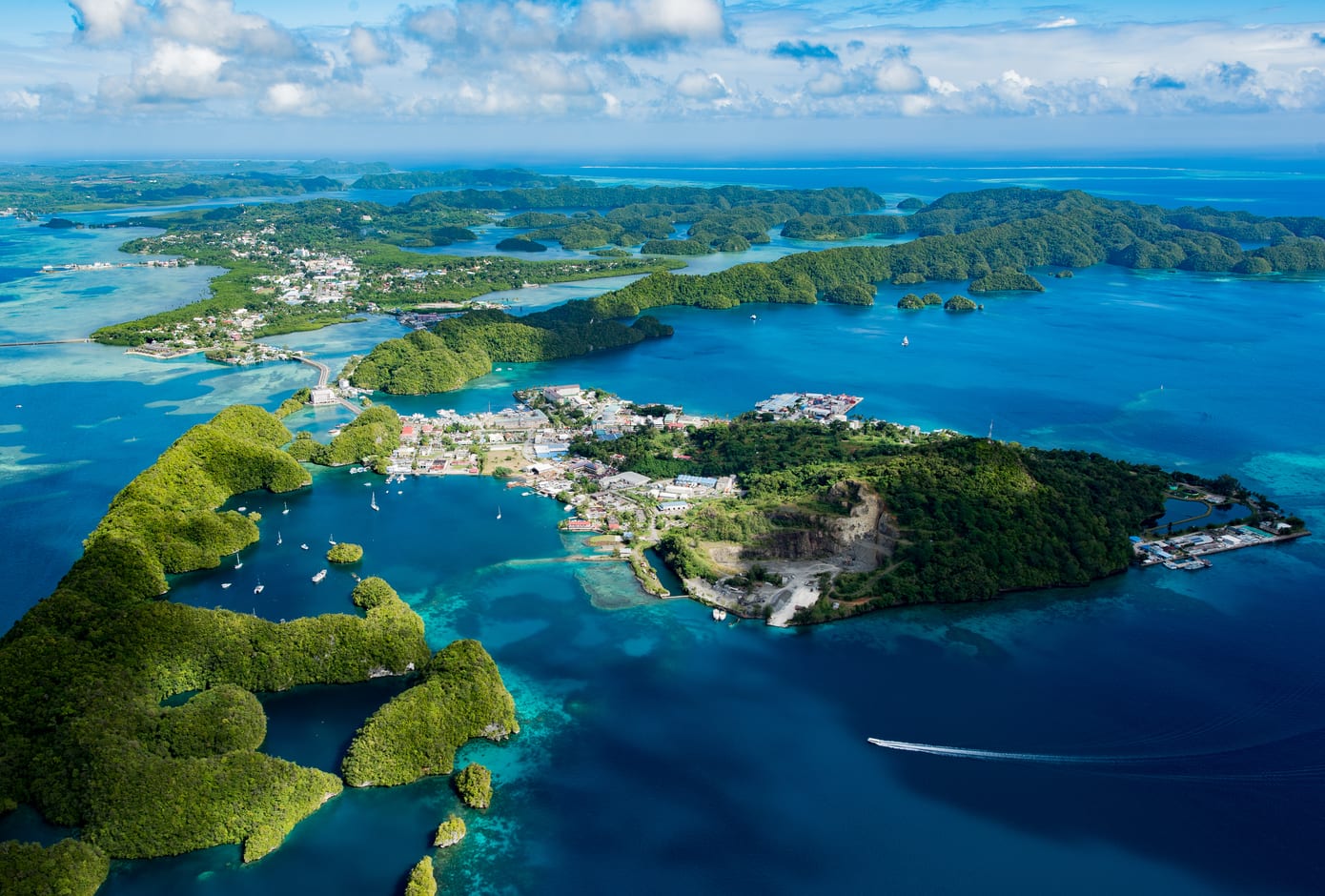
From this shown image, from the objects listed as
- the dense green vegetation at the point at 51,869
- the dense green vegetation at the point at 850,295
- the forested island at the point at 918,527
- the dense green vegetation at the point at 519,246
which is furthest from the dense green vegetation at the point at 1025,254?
the dense green vegetation at the point at 51,869

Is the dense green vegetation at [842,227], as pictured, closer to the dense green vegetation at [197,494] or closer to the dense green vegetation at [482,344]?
the dense green vegetation at [482,344]

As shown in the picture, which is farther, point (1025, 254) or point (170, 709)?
point (1025, 254)

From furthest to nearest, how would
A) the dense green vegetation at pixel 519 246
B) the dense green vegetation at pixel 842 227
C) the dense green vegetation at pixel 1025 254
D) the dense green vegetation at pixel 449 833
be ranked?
the dense green vegetation at pixel 842 227
the dense green vegetation at pixel 519 246
the dense green vegetation at pixel 1025 254
the dense green vegetation at pixel 449 833

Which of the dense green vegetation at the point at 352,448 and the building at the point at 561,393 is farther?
the building at the point at 561,393

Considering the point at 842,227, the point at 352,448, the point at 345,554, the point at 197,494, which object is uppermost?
the point at 842,227

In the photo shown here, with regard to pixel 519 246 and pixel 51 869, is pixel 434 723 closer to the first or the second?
pixel 51 869

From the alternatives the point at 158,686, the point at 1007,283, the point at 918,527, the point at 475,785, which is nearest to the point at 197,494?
the point at 158,686

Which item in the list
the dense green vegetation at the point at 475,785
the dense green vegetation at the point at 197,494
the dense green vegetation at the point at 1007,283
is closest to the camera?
the dense green vegetation at the point at 475,785

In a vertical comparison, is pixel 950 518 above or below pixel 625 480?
above
